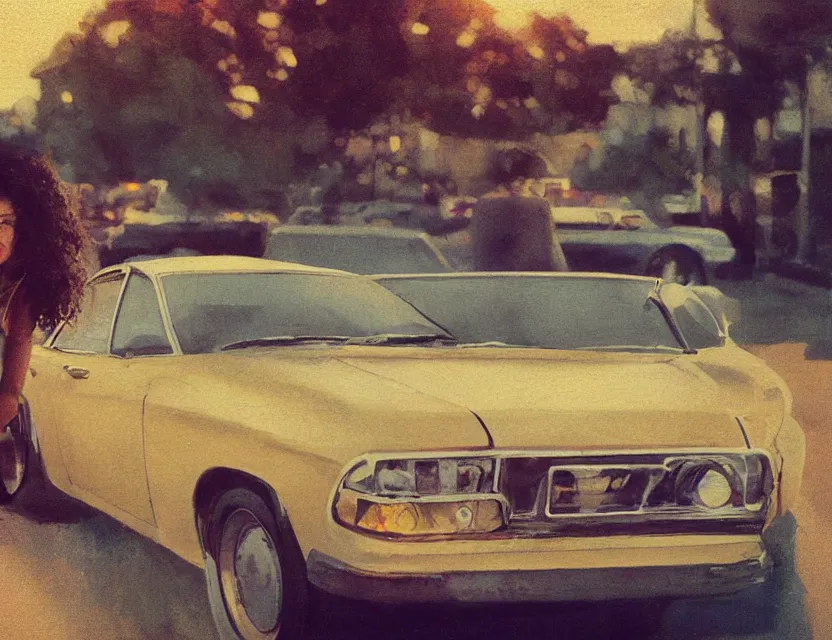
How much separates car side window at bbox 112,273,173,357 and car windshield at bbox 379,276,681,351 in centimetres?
128

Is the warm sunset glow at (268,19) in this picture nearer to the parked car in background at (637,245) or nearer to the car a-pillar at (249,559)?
the car a-pillar at (249,559)

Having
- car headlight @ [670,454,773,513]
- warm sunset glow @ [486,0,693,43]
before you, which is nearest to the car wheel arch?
car headlight @ [670,454,773,513]

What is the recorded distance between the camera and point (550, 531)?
12.1 feet

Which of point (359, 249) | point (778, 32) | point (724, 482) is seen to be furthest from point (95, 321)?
point (778, 32)

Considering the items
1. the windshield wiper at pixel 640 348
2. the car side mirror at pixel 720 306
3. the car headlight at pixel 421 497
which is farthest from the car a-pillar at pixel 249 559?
the car side mirror at pixel 720 306

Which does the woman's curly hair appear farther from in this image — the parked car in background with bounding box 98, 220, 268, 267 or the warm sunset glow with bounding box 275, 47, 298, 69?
the parked car in background with bounding box 98, 220, 268, 267

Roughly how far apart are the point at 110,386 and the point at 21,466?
1568 millimetres

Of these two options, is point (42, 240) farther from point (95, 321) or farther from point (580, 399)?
point (95, 321)

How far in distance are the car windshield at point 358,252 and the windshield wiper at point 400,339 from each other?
4.62 metres

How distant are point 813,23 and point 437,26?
10.00 ft

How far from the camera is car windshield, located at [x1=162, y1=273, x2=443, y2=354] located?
198 inches

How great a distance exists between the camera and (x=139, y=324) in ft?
17.7

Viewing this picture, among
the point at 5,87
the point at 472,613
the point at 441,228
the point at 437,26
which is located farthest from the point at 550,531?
the point at 441,228

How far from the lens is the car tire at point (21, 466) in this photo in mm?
6270
